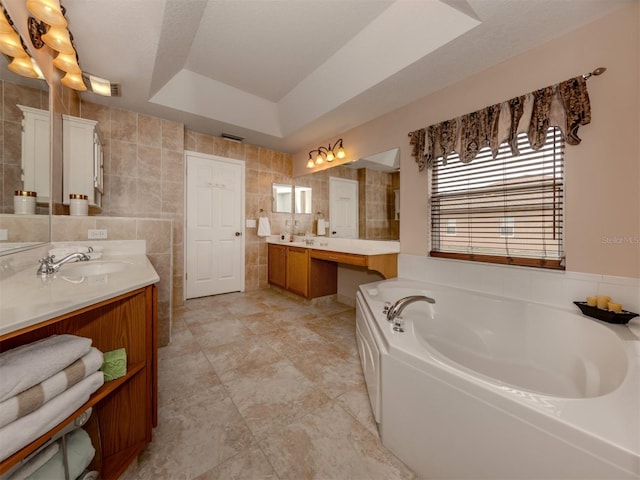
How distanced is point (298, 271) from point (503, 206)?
2338 mm

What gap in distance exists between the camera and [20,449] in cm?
60

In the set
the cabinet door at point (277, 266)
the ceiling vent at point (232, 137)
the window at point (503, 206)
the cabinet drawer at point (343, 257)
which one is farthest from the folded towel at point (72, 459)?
the ceiling vent at point (232, 137)

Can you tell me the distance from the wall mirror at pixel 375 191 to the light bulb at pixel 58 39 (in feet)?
8.52

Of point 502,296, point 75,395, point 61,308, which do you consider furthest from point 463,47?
point 75,395

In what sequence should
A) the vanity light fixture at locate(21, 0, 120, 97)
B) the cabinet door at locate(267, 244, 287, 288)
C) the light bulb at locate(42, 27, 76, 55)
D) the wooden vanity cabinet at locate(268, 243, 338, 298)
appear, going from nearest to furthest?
→ the vanity light fixture at locate(21, 0, 120, 97) < the light bulb at locate(42, 27, 76, 55) < the wooden vanity cabinet at locate(268, 243, 338, 298) < the cabinet door at locate(267, 244, 287, 288)

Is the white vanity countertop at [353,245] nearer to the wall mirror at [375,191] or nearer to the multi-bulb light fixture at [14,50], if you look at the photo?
the wall mirror at [375,191]

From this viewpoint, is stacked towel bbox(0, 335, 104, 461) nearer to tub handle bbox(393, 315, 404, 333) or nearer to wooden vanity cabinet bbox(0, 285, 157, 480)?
wooden vanity cabinet bbox(0, 285, 157, 480)

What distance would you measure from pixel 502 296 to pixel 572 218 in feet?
2.27

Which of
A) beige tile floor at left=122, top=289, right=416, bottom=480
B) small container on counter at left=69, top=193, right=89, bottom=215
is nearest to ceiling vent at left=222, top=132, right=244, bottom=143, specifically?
small container on counter at left=69, top=193, right=89, bottom=215

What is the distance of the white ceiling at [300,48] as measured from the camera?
1559 mm

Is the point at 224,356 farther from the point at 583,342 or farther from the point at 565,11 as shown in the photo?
the point at 565,11

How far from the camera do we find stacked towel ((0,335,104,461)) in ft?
1.86

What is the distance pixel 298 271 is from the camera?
10.9 ft

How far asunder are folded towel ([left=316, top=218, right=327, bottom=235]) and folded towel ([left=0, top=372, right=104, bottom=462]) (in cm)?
302
